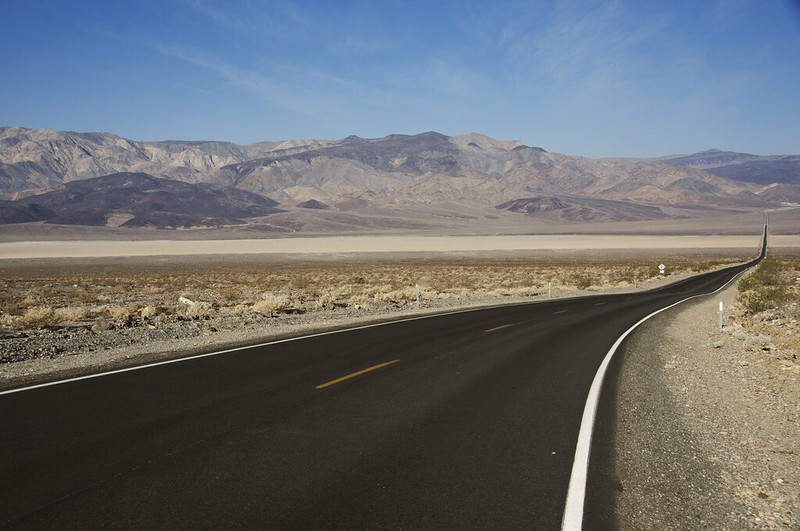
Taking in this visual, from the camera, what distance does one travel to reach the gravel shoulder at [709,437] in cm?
451

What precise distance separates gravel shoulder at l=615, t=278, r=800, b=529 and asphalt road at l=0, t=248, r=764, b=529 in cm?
67

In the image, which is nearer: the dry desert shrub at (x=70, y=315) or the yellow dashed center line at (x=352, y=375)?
the yellow dashed center line at (x=352, y=375)

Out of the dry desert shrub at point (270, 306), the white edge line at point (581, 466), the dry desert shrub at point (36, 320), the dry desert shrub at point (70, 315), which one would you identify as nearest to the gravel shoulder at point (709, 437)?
the white edge line at point (581, 466)

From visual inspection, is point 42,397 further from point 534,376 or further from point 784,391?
point 784,391

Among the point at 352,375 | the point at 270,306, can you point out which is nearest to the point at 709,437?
the point at 352,375

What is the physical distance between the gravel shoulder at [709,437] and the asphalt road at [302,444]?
2.20 feet

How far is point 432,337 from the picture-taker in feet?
42.9

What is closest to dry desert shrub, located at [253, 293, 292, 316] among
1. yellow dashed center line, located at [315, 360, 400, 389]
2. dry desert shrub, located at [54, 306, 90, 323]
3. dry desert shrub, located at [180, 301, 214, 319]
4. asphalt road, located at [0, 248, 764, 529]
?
dry desert shrub, located at [180, 301, 214, 319]

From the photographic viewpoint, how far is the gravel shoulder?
451 cm

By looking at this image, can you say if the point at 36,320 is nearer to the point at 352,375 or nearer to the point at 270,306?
the point at 270,306

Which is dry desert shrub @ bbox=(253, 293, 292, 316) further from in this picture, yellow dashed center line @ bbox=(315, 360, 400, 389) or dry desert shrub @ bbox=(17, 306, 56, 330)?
yellow dashed center line @ bbox=(315, 360, 400, 389)

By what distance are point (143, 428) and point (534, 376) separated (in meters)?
6.06

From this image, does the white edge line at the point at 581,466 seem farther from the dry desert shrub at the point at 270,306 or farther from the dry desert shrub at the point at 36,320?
the dry desert shrub at the point at 36,320

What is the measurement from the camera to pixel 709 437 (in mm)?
6293
